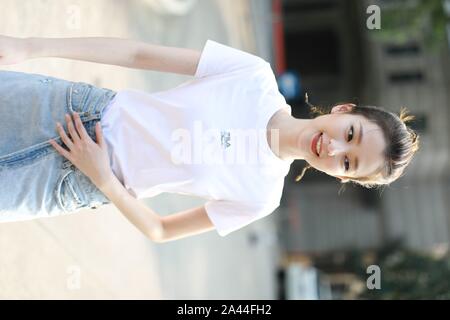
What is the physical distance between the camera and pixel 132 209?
208 centimetres

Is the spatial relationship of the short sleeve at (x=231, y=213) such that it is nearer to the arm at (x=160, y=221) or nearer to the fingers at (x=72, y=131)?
the arm at (x=160, y=221)

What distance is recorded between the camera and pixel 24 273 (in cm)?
332

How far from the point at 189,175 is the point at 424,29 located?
1108 centimetres

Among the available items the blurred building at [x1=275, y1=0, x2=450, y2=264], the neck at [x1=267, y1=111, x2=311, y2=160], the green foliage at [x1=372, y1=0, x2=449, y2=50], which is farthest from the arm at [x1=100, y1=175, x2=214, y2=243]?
the blurred building at [x1=275, y1=0, x2=450, y2=264]

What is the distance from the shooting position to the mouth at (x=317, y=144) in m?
1.99

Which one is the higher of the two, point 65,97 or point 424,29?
point 424,29

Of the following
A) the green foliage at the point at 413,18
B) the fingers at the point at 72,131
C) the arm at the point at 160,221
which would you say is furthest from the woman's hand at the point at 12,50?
the green foliage at the point at 413,18

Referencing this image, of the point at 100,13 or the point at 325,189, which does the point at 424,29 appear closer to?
the point at 325,189

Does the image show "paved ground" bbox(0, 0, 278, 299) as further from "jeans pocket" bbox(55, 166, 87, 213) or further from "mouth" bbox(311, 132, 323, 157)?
"mouth" bbox(311, 132, 323, 157)

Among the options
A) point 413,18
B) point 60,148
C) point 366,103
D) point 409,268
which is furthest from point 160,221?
point 366,103

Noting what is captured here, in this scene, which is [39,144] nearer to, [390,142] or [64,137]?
[64,137]

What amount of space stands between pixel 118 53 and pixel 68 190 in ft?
1.65
